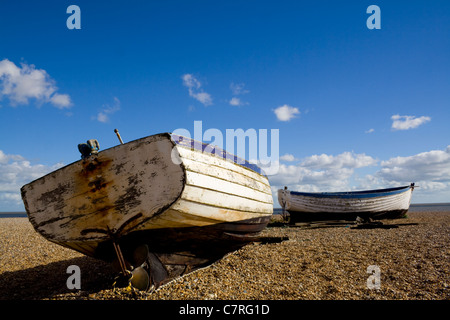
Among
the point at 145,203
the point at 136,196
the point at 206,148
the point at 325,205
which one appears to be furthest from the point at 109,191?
the point at 325,205

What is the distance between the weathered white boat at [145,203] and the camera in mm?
3898

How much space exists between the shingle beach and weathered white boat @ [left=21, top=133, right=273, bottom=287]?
0.64 m

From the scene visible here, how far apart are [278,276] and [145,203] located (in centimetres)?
320

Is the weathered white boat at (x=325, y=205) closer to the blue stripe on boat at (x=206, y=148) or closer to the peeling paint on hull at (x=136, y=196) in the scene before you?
the blue stripe on boat at (x=206, y=148)

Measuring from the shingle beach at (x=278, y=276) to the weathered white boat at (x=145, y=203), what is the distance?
640 millimetres

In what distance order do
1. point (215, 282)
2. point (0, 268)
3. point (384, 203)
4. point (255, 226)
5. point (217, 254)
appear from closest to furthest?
1. point (215, 282)
2. point (217, 254)
3. point (255, 226)
4. point (0, 268)
5. point (384, 203)

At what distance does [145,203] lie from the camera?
394cm

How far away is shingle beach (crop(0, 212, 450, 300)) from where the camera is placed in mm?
4320

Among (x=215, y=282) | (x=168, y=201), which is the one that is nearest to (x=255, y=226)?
(x=215, y=282)

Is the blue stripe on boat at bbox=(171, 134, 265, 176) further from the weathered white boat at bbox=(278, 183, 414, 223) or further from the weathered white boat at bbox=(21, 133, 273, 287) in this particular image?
the weathered white boat at bbox=(278, 183, 414, 223)
